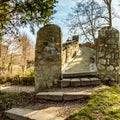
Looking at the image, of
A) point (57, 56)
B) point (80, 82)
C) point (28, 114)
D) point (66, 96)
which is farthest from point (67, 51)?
point (28, 114)

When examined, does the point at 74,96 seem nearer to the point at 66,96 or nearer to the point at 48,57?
the point at 66,96

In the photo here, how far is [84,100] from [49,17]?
3.65m

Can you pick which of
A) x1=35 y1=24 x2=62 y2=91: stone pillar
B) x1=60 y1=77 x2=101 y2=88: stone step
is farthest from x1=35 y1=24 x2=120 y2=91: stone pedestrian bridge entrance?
x1=60 y1=77 x2=101 y2=88: stone step

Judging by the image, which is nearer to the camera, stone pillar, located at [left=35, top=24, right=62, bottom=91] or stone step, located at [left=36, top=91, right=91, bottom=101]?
stone step, located at [left=36, top=91, right=91, bottom=101]

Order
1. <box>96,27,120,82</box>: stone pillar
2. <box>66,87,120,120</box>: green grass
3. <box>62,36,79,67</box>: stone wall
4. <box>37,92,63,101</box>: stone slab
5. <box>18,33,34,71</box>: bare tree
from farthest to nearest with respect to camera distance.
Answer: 1. <box>18,33,34,71</box>: bare tree
2. <box>62,36,79,67</box>: stone wall
3. <box>96,27,120,82</box>: stone pillar
4. <box>37,92,63,101</box>: stone slab
5. <box>66,87,120,120</box>: green grass

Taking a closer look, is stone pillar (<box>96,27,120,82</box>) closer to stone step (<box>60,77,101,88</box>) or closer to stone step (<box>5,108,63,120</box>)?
stone step (<box>60,77,101,88</box>)

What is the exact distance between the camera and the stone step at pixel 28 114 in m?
4.14

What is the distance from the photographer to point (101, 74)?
6484 millimetres

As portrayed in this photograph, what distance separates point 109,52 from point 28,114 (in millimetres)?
3217

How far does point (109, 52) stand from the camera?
648 cm

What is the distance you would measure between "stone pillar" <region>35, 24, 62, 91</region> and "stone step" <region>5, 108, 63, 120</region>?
5.34 ft

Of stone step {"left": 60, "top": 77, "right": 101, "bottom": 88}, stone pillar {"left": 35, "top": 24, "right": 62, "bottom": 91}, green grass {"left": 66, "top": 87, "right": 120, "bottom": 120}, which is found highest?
stone pillar {"left": 35, "top": 24, "right": 62, "bottom": 91}

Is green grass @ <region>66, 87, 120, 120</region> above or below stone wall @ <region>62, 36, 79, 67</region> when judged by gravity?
below

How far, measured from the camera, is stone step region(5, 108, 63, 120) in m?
4.14
